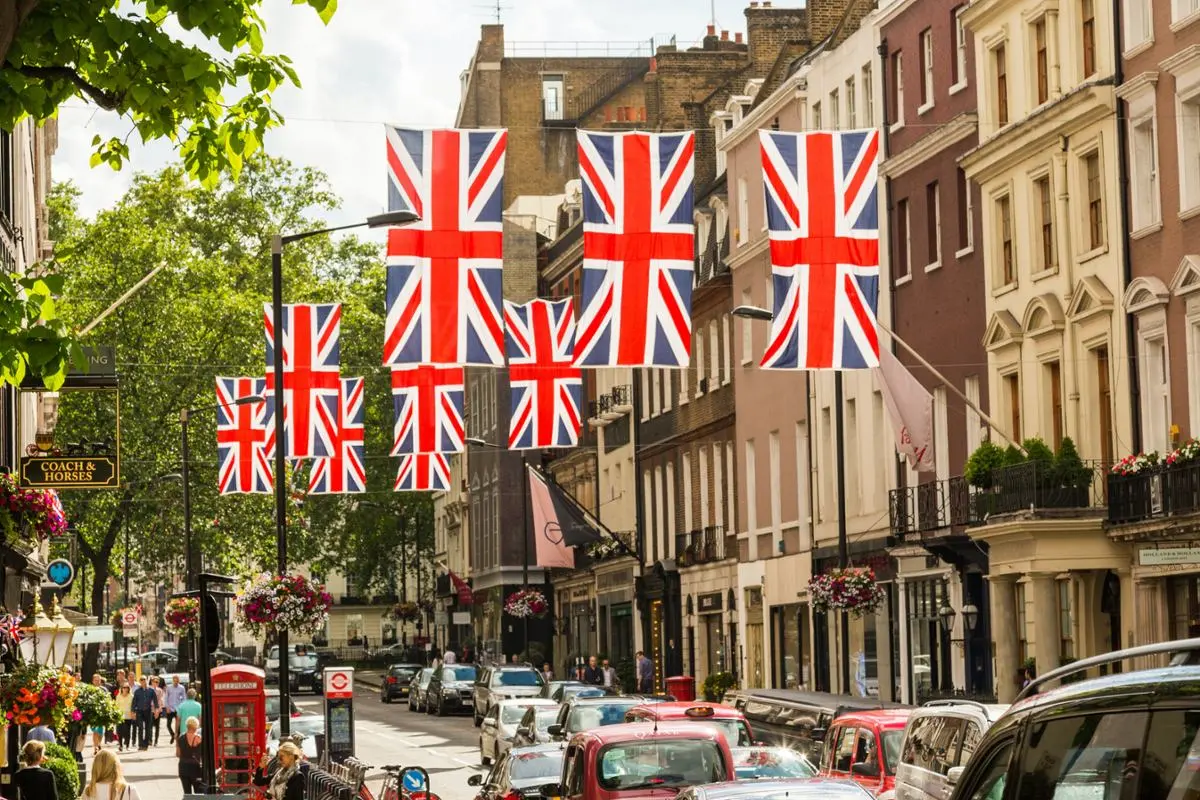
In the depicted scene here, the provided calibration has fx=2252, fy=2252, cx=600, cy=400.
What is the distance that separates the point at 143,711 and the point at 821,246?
88.3ft

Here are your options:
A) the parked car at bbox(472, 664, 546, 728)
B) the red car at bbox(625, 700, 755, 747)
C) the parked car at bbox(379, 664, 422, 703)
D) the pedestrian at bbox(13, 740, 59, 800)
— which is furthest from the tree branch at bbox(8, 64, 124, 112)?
the parked car at bbox(379, 664, 422, 703)

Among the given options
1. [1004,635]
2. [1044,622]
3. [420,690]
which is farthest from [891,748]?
[420,690]

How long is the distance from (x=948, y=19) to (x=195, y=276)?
39113mm

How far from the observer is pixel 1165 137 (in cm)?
3409

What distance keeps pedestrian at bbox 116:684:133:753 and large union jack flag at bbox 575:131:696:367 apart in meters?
25.2

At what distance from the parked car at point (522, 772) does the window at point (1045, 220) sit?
16310 millimetres

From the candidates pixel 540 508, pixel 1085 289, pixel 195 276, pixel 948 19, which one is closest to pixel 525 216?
pixel 195 276

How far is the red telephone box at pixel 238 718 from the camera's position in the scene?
3628 centimetres

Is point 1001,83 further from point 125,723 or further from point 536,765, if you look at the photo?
point 125,723

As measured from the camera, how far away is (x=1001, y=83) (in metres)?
40.8

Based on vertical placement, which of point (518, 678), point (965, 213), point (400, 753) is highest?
point (965, 213)

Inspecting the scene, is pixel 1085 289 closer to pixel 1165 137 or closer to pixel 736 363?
pixel 1165 137

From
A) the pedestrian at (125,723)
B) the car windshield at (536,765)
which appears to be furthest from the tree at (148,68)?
the pedestrian at (125,723)

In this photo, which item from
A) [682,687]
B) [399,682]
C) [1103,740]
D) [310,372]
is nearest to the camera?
[1103,740]
